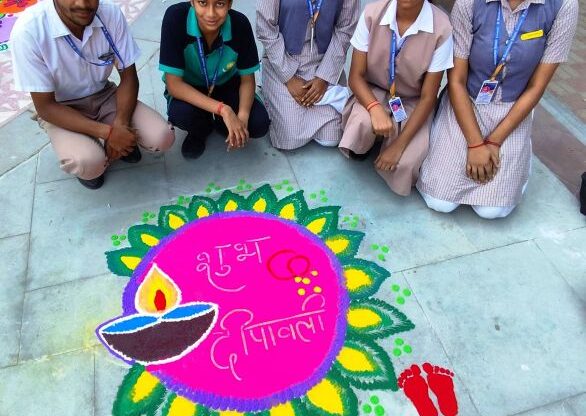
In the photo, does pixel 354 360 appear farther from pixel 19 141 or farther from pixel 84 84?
pixel 19 141

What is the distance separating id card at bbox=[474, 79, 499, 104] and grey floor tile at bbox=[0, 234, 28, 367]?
206cm

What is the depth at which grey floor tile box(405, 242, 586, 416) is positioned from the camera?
1.57 m

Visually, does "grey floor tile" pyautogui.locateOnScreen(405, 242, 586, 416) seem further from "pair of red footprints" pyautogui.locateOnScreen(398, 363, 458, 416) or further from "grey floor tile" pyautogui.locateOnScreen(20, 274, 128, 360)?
"grey floor tile" pyautogui.locateOnScreen(20, 274, 128, 360)

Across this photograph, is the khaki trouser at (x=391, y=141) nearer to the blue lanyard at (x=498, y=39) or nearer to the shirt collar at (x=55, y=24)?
the blue lanyard at (x=498, y=39)

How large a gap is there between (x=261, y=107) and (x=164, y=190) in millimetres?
625

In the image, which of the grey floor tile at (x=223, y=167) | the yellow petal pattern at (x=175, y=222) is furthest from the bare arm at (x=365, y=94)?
the yellow petal pattern at (x=175, y=222)

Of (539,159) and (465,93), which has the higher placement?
(465,93)

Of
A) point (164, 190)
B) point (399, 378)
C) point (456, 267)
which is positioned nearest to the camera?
point (399, 378)

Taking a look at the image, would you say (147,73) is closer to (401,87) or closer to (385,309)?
(401,87)

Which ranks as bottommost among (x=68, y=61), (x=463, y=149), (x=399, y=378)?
(x=399, y=378)

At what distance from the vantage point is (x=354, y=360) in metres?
1.61

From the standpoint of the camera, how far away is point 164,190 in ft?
7.13

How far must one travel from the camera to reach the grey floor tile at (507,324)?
5.14 feet

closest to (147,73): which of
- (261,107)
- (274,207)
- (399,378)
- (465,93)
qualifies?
(261,107)
